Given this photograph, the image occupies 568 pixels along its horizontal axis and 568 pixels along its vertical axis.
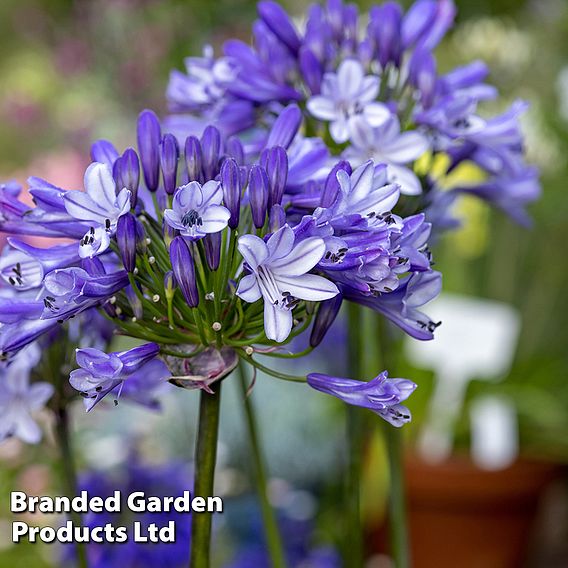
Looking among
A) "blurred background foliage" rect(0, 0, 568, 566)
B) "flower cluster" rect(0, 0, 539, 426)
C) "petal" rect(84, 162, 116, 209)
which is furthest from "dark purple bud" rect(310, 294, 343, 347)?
"blurred background foliage" rect(0, 0, 568, 566)

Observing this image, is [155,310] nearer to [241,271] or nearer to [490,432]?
Result: [241,271]

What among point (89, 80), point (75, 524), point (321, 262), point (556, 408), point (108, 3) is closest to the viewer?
point (321, 262)

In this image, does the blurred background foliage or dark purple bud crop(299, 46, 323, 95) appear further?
the blurred background foliage

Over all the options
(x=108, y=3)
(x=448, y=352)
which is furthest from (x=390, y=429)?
(x=108, y=3)

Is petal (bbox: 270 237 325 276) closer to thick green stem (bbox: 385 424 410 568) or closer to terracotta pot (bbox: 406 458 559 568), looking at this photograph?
thick green stem (bbox: 385 424 410 568)

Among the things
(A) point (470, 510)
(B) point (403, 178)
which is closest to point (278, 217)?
(B) point (403, 178)

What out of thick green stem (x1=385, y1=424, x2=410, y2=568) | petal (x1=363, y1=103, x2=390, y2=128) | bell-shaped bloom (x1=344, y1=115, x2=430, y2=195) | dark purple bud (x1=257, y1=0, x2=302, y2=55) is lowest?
thick green stem (x1=385, y1=424, x2=410, y2=568)
